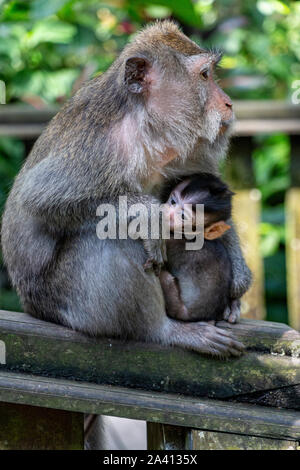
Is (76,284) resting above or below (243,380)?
above

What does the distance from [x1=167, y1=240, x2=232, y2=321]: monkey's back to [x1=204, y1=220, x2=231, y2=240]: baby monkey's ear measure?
0.24 feet

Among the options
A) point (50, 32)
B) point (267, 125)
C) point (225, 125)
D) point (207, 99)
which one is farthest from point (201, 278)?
point (50, 32)

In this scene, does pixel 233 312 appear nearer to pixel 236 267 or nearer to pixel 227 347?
pixel 236 267

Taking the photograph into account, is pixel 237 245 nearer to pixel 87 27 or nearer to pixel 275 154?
pixel 87 27

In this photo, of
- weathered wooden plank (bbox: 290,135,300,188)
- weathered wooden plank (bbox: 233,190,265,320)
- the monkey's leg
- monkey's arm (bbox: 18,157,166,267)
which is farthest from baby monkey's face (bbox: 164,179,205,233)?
weathered wooden plank (bbox: 290,135,300,188)

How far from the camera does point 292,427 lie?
279 centimetres

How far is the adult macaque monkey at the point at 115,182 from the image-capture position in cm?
330

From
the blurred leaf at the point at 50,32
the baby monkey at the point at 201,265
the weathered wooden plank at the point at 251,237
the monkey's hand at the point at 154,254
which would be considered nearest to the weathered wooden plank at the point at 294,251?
the weathered wooden plank at the point at 251,237

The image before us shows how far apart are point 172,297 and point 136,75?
1.10m

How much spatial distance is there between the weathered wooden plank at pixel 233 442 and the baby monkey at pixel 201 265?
Answer: 2.23 feet

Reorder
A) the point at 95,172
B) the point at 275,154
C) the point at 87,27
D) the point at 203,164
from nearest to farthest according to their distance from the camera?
the point at 95,172, the point at 203,164, the point at 87,27, the point at 275,154

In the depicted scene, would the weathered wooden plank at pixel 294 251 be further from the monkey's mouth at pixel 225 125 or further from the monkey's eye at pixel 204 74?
the monkey's eye at pixel 204 74
